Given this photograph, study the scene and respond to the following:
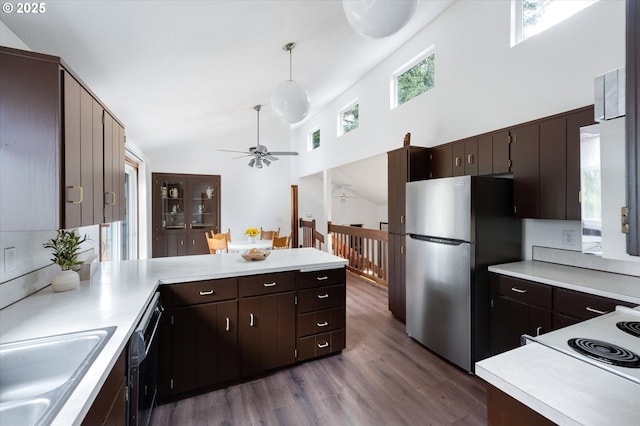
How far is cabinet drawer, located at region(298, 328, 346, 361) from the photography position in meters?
2.48

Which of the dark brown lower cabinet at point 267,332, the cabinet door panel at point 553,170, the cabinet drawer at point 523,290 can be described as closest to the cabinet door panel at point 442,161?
the cabinet door panel at point 553,170

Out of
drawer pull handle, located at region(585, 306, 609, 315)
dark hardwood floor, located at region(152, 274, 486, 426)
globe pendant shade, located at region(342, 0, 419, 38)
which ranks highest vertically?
globe pendant shade, located at region(342, 0, 419, 38)

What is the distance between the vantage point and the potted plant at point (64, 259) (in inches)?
69.7

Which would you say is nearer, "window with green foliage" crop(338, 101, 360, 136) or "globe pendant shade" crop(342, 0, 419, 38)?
"globe pendant shade" crop(342, 0, 419, 38)

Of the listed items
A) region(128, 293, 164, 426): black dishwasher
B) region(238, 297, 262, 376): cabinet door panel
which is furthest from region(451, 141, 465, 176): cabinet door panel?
region(128, 293, 164, 426): black dishwasher

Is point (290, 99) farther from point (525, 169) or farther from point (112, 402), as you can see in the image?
point (112, 402)

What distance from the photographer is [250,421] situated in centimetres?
187

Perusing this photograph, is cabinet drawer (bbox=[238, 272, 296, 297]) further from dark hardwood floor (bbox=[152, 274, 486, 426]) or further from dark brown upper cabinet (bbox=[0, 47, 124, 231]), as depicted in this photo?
dark brown upper cabinet (bbox=[0, 47, 124, 231])

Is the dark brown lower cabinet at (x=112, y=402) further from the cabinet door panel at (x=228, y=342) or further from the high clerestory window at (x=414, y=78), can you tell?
the high clerestory window at (x=414, y=78)

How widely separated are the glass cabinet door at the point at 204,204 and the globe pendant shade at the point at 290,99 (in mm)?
4087

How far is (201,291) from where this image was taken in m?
2.10

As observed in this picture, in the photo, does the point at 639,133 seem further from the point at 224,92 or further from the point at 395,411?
the point at 224,92

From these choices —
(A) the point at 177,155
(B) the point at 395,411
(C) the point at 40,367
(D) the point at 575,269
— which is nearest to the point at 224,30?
(C) the point at 40,367

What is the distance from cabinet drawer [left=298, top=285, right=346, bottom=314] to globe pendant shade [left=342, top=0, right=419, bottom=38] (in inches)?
78.3
